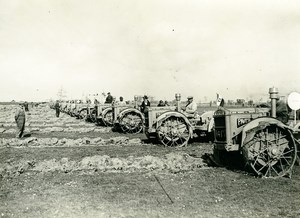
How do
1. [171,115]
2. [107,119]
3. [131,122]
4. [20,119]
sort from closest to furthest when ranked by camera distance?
[171,115], [20,119], [131,122], [107,119]

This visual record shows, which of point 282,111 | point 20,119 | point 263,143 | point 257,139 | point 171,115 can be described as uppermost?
point 282,111

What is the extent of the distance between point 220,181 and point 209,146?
17.3 ft

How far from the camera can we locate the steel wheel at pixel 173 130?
1249 cm

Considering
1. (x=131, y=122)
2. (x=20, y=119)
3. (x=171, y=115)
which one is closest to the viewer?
(x=171, y=115)

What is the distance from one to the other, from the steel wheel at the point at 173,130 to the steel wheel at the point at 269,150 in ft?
16.5

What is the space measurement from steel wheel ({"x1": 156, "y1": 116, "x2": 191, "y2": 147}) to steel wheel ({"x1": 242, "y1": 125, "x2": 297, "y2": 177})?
502cm

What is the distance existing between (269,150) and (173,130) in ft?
17.5

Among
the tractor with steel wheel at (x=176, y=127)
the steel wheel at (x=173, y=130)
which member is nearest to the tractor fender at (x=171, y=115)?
the tractor with steel wheel at (x=176, y=127)

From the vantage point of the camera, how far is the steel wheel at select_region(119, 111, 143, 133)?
17.4 metres

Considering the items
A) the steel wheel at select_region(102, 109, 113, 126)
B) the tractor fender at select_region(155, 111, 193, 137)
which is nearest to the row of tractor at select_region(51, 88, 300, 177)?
the tractor fender at select_region(155, 111, 193, 137)

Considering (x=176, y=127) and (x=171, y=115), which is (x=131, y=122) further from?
(x=171, y=115)

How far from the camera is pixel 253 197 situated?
5859mm

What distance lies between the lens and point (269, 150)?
24.5 ft

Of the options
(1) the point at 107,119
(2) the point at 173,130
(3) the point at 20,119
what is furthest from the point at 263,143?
(1) the point at 107,119
